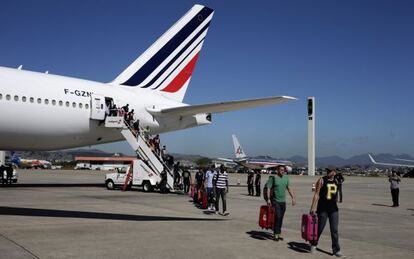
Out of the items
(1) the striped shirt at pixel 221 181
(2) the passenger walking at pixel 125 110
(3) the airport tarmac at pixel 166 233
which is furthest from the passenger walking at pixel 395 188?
(2) the passenger walking at pixel 125 110

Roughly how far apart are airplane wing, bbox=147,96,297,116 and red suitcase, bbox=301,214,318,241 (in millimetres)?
13621

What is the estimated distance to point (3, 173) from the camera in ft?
91.2

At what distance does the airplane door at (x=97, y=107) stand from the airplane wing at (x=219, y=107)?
3.01 meters

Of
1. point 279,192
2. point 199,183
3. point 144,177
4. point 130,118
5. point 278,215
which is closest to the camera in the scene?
point 278,215

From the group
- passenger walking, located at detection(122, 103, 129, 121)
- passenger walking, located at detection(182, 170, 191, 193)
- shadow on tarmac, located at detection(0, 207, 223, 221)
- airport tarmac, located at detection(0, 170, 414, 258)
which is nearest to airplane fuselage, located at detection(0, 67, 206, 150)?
passenger walking, located at detection(122, 103, 129, 121)

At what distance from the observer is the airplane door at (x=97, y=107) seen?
25.9m

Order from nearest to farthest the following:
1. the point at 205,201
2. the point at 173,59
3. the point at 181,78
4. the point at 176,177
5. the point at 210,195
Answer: the point at 210,195
the point at 205,201
the point at 176,177
the point at 173,59
the point at 181,78

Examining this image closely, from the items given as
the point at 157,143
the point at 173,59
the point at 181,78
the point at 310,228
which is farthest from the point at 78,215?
the point at 181,78

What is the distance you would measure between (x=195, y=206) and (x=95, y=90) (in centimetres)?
1154

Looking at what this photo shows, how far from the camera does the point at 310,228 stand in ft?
30.9

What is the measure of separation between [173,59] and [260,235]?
2076cm

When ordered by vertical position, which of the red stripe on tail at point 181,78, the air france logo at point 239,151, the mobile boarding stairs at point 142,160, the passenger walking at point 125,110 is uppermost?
the red stripe on tail at point 181,78

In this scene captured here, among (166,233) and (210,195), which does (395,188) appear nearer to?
(210,195)

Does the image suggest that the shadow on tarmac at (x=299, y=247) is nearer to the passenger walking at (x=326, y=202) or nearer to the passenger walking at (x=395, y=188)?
the passenger walking at (x=326, y=202)
